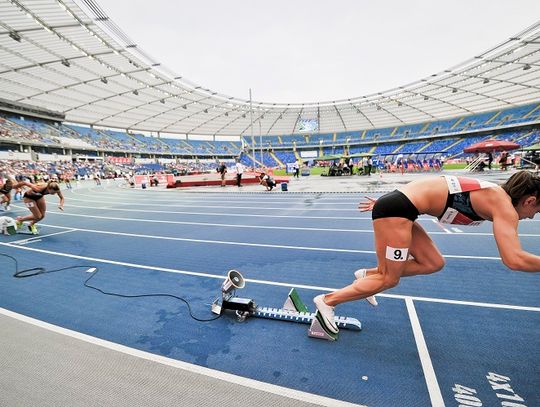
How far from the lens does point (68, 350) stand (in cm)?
242

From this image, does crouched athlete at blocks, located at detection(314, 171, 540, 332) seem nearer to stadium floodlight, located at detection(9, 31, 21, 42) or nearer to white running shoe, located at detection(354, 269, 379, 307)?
white running shoe, located at detection(354, 269, 379, 307)

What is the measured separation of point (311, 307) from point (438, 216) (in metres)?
1.72

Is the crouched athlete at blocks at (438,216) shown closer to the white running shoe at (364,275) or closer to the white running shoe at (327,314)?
the white running shoe at (327,314)

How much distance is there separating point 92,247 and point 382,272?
6.27 meters

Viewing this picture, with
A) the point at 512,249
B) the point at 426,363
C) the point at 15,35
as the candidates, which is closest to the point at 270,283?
the point at 426,363

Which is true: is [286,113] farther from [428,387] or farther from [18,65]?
[428,387]

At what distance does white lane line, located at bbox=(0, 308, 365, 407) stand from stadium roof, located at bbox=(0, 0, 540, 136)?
22.2 metres

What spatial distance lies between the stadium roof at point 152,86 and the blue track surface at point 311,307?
2070 cm

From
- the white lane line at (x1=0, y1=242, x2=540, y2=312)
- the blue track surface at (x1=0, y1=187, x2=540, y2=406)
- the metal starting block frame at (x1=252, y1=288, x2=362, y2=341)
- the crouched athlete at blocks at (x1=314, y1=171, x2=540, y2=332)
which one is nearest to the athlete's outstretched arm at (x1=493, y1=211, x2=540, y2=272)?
the crouched athlete at blocks at (x1=314, y1=171, x2=540, y2=332)

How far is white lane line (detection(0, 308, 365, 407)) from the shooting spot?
5.97ft

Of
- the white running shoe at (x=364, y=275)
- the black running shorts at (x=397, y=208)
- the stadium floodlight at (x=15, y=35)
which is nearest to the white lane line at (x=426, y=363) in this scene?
the white running shoe at (x=364, y=275)

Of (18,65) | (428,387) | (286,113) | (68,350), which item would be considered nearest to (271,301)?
(428,387)

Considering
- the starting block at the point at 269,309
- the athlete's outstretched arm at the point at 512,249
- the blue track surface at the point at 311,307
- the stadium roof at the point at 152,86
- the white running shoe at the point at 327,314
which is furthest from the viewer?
the stadium roof at the point at 152,86

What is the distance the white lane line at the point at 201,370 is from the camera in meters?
1.82
